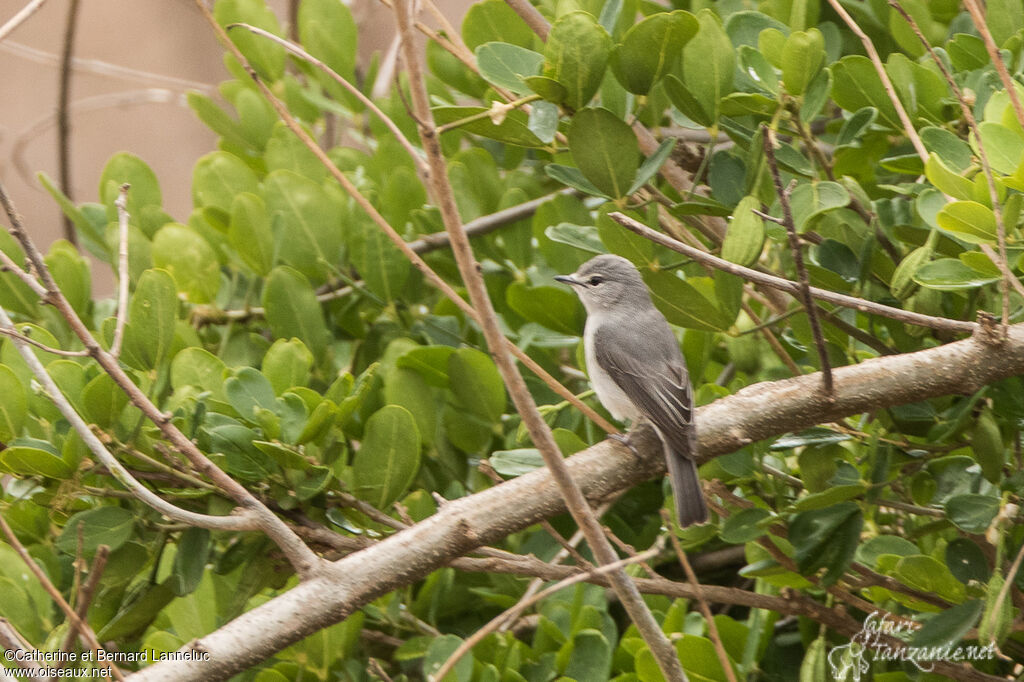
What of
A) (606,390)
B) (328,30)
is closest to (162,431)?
(606,390)

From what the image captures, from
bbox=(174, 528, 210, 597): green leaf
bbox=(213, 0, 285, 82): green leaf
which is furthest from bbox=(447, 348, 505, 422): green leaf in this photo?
bbox=(213, 0, 285, 82): green leaf

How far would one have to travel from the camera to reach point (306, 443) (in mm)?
2266

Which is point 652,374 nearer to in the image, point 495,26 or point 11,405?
point 495,26

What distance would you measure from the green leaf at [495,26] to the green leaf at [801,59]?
838mm

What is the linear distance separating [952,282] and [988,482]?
1.76 ft

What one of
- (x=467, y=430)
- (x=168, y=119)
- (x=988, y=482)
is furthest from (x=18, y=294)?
(x=168, y=119)

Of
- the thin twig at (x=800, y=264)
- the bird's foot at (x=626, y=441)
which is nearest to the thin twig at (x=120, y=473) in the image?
the bird's foot at (x=626, y=441)

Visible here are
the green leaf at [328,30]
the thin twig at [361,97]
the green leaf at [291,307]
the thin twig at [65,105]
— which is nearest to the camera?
the thin twig at [361,97]

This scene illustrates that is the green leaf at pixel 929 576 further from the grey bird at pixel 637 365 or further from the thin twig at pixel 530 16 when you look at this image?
the thin twig at pixel 530 16

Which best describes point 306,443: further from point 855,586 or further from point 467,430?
point 855,586

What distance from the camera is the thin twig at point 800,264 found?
1745 millimetres

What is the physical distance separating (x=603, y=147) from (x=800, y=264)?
0.68 metres

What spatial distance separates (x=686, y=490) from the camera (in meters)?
2.37

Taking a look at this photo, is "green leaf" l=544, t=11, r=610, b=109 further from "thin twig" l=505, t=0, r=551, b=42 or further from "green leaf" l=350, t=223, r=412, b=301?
"green leaf" l=350, t=223, r=412, b=301
